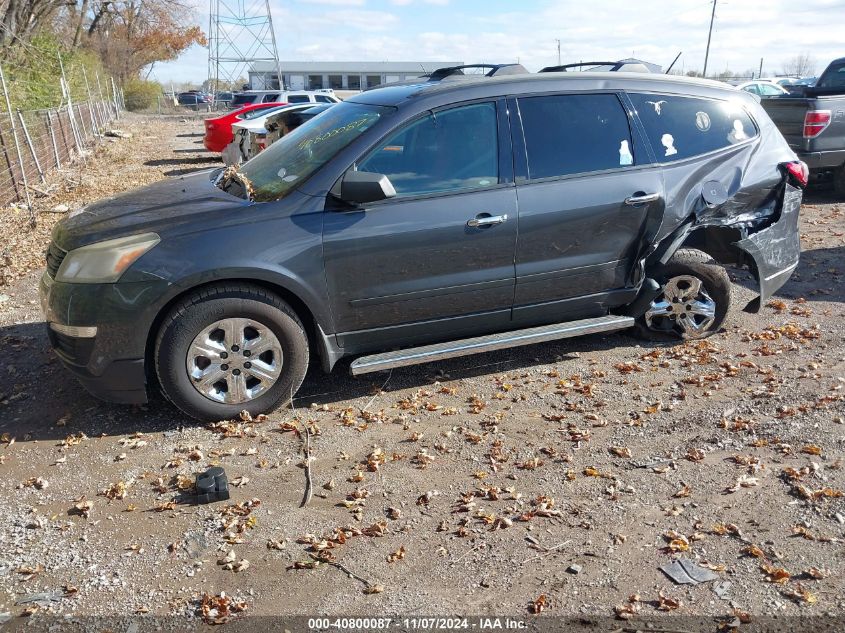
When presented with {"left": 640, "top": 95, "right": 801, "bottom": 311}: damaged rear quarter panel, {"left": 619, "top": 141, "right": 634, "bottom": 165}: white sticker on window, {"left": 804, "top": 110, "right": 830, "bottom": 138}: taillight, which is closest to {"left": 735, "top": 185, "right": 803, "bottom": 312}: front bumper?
{"left": 640, "top": 95, "right": 801, "bottom": 311}: damaged rear quarter panel

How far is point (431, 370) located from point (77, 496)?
248 centimetres

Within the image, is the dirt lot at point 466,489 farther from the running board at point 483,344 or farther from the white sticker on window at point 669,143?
the white sticker on window at point 669,143

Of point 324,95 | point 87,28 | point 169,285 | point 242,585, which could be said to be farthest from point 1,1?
point 87,28

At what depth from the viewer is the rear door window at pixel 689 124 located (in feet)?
17.7

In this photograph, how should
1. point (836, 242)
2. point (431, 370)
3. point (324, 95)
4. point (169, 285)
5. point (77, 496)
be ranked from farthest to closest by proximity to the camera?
point (324, 95)
point (836, 242)
point (431, 370)
point (169, 285)
point (77, 496)

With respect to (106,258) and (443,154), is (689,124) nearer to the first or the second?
(443,154)

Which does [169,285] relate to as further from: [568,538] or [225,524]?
[568,538]

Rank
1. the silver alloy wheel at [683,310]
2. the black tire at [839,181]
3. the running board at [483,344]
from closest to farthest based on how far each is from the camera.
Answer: the running board at [483,344] → the silver alloy wheel at [683,310] → the black tire at [839,181]

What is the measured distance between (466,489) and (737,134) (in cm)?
362

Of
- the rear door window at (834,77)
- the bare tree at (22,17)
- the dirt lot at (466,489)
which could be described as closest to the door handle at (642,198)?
the dirt lot at (466,489)

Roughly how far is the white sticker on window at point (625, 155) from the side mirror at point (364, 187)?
178cm

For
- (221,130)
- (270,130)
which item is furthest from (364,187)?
(221,130)

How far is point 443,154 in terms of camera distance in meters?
4.82

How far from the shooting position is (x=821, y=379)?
5137 millimetres
